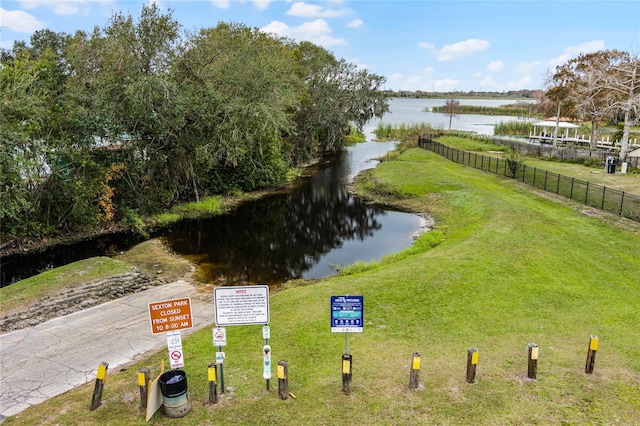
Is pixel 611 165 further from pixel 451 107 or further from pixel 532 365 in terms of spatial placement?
pixel 451 107

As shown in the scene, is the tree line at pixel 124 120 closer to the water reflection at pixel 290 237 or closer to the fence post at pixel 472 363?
the water reflection at pixel 290 237

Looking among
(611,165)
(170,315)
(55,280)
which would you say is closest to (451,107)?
(611,165)

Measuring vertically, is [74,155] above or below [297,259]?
above

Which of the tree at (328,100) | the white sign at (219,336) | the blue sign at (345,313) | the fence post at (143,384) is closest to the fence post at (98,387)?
the fence post at (143,384)

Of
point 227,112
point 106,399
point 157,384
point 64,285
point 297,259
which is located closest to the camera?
point 157,384

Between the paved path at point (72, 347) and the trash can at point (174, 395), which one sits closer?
the trash can at point (174, 395)

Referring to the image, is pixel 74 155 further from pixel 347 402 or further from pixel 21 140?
pixel 347 402

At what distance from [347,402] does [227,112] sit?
20.4 meters

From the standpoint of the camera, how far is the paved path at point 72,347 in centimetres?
899

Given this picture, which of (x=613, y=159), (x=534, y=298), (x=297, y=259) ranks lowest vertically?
(x=297, y=259)

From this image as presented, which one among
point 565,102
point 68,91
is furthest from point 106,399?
point 565,102

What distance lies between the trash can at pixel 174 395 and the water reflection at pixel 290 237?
967 cm

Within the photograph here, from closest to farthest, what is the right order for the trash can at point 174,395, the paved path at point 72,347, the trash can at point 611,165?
the trash can at point 174,395, the paved path at point 72,347, the trash can at point 611,165

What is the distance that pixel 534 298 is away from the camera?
40.6ft
